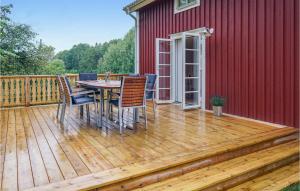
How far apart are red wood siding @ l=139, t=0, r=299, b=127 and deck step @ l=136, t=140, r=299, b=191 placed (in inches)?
41.7

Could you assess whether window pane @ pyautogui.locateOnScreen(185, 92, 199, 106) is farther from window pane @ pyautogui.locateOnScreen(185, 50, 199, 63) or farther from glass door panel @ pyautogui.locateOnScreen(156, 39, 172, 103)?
glass door panel @ pyautogui.locateOnScreen(156, 39, 172, 103)

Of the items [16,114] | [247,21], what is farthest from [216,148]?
[16,114]

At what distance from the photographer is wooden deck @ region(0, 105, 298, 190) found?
108 inches

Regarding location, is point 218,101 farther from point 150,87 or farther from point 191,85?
point 150,87

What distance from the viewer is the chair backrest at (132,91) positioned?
4031 millimetres

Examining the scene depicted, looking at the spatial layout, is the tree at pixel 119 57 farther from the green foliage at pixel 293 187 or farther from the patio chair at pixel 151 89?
the green foliage at pixel 293 187

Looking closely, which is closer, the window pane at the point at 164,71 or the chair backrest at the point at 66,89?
the chair backrest at the point at 66,89

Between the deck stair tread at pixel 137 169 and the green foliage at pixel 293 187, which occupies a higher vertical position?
the deck stair tread at pixel 137 169

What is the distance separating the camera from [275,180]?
3.19 meters

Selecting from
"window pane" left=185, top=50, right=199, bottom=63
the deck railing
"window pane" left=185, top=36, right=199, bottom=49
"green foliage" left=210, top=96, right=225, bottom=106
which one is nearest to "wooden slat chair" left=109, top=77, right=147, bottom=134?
"green foliage" left=210, top=96, right=225, bottom=106

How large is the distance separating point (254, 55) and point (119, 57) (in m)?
14.8

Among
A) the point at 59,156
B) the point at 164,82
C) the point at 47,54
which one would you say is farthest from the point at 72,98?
the point at 47,54

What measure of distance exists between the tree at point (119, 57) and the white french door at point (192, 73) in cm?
1267

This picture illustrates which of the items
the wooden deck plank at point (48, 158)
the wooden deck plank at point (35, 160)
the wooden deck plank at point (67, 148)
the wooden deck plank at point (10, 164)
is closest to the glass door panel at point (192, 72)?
the wooden deck plank at point (67, 148)
